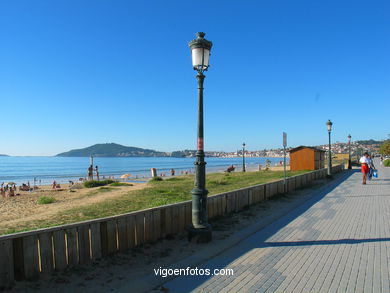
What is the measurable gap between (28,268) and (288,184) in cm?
1124

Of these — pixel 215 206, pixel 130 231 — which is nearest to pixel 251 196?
pixel 215 206

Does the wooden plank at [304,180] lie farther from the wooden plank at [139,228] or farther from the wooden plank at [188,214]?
the wooden plank at [139,228]

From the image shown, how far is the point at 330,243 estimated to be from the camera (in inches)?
237

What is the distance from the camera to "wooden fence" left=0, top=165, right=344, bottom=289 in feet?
13.2

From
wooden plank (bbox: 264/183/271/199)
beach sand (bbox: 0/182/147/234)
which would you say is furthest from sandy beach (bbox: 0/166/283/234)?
wooden plank (bbox: 264/183/271/199)

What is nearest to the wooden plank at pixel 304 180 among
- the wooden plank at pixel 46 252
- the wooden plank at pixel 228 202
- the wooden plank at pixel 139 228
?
the wooden plank at pixel 228 202

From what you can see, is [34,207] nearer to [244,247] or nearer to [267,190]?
[267,190]

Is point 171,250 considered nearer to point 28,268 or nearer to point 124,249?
point 124,249

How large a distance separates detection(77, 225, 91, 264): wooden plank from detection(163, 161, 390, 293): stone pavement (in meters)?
1.44

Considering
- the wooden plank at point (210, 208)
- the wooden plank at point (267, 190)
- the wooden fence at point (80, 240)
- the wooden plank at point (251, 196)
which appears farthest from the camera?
the wooden plank at point (267, 190)

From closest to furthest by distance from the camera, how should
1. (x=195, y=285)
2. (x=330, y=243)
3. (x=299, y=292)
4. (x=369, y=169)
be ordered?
(x=299, y=292) → (x=195, y=285) → (x=330, y=243) → (x=369, y=169)

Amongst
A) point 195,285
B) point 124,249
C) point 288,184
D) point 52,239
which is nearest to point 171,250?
point 124,249

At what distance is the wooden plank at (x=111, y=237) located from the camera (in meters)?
5.13

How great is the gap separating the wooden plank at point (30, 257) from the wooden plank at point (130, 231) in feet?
5.19
